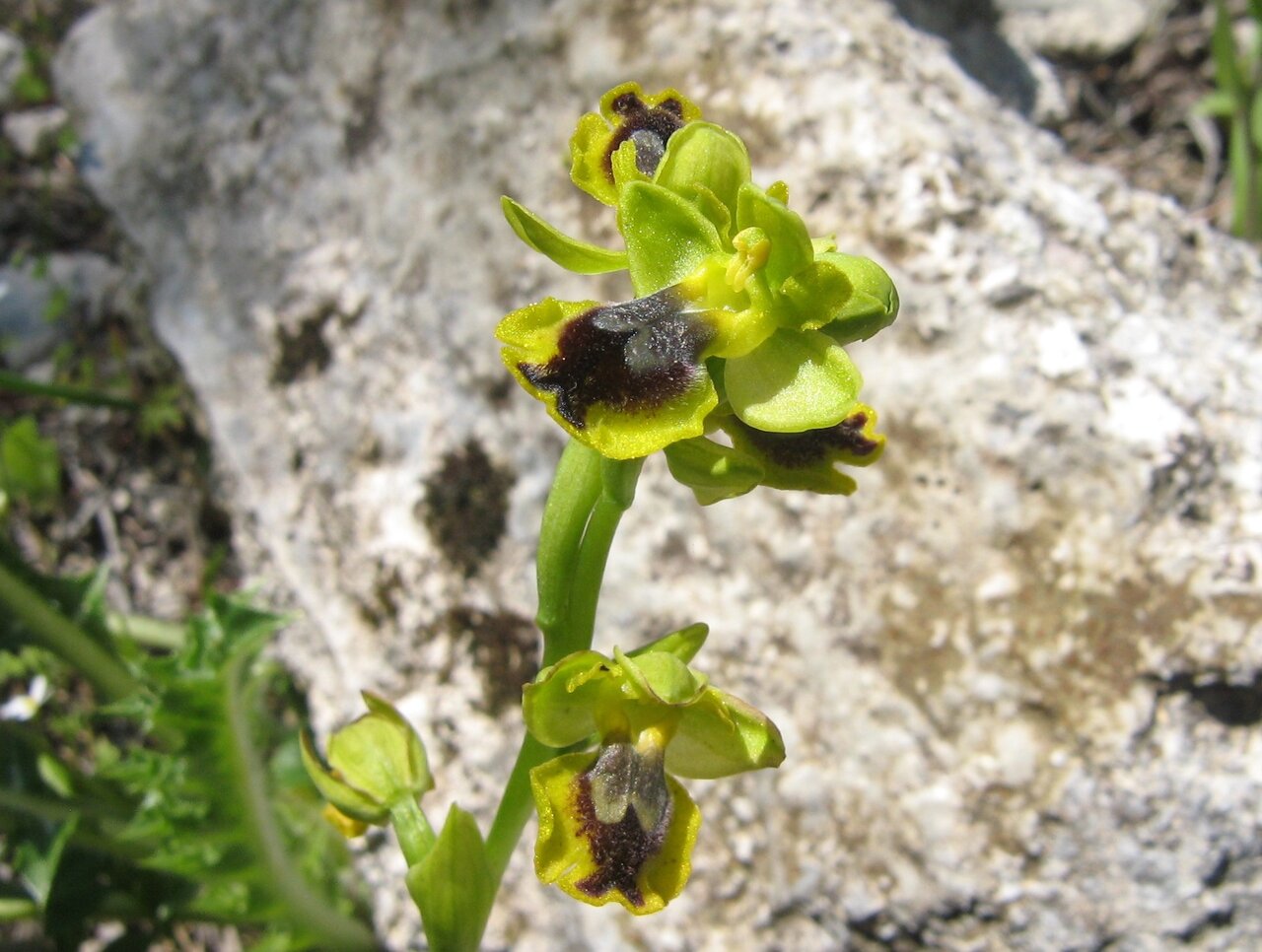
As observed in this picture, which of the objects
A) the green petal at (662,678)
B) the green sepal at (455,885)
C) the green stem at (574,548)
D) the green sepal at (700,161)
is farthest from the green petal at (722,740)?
the green sepal at (700,161)

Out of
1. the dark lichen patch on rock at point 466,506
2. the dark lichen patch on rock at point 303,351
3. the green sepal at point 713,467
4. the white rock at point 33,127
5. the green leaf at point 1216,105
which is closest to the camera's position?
the green sepal at point 713,467

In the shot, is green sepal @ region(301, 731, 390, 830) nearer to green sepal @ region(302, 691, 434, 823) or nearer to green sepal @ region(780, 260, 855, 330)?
green sepal @ region(302, 691, 434, 823)

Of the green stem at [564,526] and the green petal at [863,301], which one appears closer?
the green petal at [863,301]

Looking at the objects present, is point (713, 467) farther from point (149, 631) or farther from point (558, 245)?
point (149, 631)

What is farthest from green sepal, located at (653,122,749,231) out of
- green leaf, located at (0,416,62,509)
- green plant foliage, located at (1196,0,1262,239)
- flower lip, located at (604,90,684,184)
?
green plant foliage, located at (1196,0,1262,239)

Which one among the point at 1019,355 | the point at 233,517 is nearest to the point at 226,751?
the point at 233,517

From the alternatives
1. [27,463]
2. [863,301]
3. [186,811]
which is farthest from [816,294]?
[27,463]

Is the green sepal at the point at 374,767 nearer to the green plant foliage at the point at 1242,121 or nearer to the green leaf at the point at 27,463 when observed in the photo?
the green leaf at the point at 27,463
